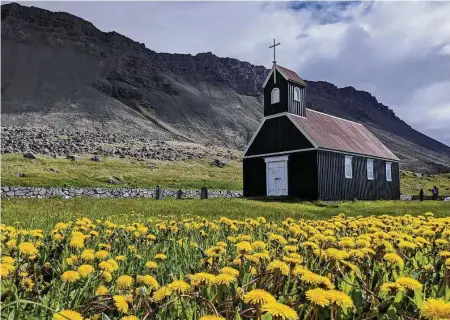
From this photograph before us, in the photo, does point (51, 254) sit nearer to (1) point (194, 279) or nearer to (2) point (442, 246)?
(1) point (194, 279)

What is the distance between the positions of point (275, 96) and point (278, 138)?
11.3 ft

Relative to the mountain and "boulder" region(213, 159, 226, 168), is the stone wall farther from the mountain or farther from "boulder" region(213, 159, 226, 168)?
the mountain

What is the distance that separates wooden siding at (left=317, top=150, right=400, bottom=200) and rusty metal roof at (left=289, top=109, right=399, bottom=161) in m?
0.73

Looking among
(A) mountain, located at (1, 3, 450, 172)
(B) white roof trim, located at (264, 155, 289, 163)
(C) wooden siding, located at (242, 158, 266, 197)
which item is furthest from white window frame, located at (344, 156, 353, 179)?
(A) mountain, located at (1, 3, 450, 172)

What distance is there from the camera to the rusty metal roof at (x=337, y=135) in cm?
3055

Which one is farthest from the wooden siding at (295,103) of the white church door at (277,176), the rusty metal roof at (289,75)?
the white church door at (277,176)

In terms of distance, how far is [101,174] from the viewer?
5522 centimetres

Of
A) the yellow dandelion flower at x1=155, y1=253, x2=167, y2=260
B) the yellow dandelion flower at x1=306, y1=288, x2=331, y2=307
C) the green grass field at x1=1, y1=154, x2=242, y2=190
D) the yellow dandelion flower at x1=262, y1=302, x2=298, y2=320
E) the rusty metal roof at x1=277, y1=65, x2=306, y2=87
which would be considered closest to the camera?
the yellow dandelion flower at x1=262, y1=302, x2=298, y2=320

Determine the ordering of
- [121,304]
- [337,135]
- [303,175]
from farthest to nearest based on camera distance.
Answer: [337,135] < [303,175] < [121,304]

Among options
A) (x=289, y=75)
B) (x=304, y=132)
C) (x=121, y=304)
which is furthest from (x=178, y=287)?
(x=289, y=75)

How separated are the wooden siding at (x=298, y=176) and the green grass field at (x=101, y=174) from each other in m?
19.5

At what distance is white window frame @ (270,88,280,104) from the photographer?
32.2m

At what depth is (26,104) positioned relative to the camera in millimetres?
135250

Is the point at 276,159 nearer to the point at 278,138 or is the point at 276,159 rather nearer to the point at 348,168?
the point at 278,138
